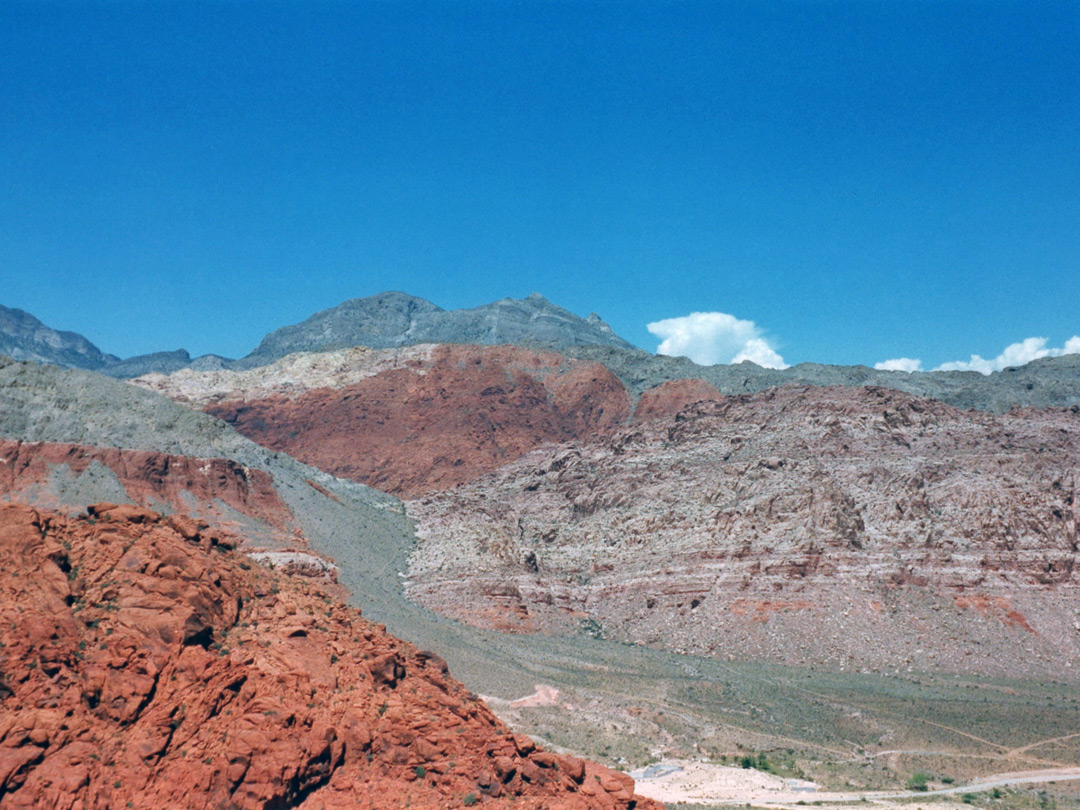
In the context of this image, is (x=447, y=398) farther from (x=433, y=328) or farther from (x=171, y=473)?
(x=433, y=328)

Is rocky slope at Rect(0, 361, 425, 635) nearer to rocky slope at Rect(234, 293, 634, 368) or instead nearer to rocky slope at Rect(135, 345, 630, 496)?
rocky slope at Rect(135, 345, 630, 496)

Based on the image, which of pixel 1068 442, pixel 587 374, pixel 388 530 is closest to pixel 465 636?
pixel 388 530

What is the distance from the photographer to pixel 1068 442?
7350cm

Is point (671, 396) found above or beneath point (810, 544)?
above

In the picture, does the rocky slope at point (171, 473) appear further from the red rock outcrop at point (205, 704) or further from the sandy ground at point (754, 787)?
the red rock outcrop at point (205, 704)

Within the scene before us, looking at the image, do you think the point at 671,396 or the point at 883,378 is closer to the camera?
the point at 883,378

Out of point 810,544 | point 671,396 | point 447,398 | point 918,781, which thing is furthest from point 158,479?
point 671,396

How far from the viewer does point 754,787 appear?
29.6m

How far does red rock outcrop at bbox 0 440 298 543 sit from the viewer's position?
187ft

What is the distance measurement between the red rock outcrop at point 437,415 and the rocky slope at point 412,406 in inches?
5.9

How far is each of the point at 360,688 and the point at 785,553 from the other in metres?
49.2

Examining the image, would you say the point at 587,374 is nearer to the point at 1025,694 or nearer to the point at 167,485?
the point at 167,485

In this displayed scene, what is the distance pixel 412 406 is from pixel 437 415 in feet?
15.3

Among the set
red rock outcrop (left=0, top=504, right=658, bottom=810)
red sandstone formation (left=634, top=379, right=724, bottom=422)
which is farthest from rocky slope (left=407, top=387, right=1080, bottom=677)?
red rock outcrop (left=0, top=504, right=658, bottom=810)
